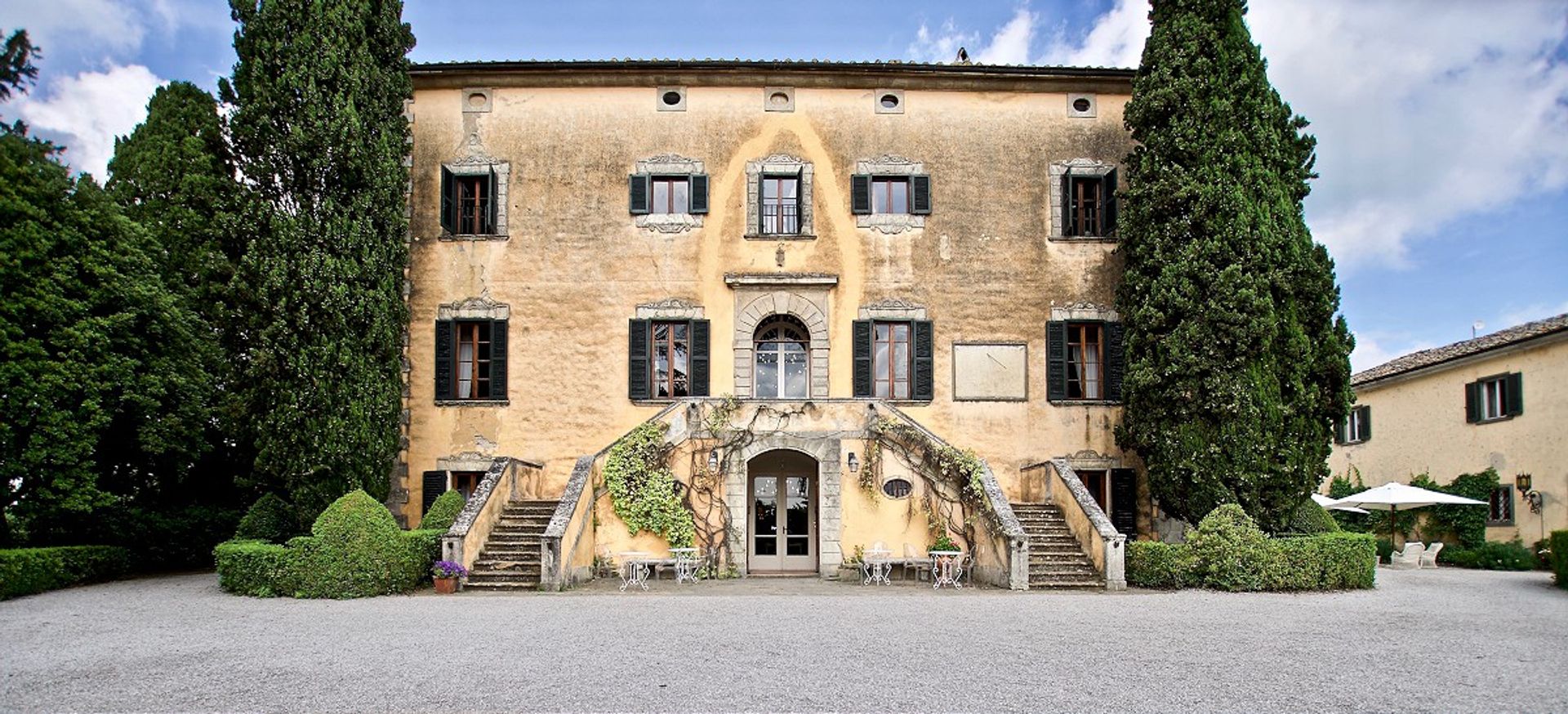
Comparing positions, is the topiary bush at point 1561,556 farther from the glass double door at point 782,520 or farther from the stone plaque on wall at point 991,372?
the glass double door at point 782,520

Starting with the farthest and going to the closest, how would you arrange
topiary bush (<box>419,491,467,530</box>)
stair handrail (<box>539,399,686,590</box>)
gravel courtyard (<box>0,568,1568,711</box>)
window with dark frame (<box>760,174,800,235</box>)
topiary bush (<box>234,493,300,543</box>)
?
window with dark frame (<box>760,174,800,235</box>) → topiary bush (<box>419,491,467,530</box>) → topiary bush (<box>234,493,300,543</box>) → stair handrail (<box>539,399,686,590</box>) → gravel courtyard (<box>0,568,1568,711</box>)

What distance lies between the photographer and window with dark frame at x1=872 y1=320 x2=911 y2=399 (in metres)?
20.8

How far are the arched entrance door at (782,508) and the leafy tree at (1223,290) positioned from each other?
20.4 ft

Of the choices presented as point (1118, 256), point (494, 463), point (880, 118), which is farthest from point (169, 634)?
point (1118, 256)

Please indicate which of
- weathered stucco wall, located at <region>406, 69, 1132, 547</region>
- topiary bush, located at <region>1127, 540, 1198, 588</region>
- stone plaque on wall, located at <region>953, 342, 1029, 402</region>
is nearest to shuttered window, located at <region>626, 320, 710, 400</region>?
weathered stucco wall, located at <region>406, 69, 1132, 547</region>

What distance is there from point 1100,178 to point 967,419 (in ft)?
18.8

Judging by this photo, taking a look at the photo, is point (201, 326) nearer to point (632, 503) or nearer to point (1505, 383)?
point (632, 503)

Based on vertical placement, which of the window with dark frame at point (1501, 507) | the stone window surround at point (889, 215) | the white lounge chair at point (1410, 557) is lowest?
the white lounge chair at point (1410, 557)

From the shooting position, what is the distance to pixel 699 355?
2052 centimetres

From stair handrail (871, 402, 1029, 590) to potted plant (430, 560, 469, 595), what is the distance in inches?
302

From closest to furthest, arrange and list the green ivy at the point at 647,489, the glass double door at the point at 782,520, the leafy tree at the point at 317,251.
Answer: the leafy tree at the point at 317,251 → the green ivy at the point at 647,489 → the glass double door at the point at 782,520

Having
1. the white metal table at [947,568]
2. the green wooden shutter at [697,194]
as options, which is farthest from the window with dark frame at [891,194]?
the white metal table at [947,568]

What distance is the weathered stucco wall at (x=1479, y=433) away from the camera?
23125 millimetres

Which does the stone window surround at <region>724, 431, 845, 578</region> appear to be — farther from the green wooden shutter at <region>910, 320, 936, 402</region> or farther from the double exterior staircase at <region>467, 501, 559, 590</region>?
the double exterior staircase at <region>467, 501, 559, 590</region>
